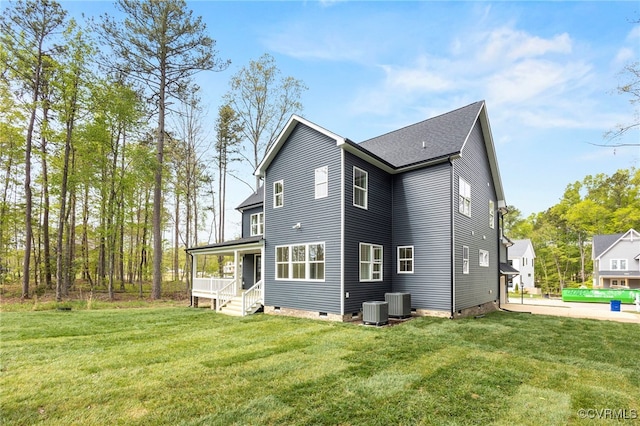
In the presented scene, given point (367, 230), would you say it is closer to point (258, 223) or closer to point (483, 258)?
point (483, 258)

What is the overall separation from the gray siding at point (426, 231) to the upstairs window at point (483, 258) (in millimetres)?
3876

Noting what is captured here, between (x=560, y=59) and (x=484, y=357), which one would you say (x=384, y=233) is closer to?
(x=484, y=357)

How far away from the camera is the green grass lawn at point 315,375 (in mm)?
3791

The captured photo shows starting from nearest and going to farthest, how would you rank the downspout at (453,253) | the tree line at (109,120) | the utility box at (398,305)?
the utility box at (398,305), the downspout at (453,253), the tree line at (109,120)

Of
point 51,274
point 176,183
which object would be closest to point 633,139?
point 176,183

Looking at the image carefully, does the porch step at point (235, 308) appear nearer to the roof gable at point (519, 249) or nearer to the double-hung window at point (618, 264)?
the double-hung window at point (618, 264)

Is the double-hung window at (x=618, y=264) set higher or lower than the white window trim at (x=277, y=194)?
lower

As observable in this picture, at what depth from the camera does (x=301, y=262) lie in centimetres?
1170

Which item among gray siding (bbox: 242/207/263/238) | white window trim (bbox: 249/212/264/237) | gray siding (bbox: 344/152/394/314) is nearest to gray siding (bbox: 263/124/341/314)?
gray siding (bbox: 344/152/394/314)

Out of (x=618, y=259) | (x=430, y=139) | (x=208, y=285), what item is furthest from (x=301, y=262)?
(x=618, y=259)

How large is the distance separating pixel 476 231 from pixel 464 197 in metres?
2.17

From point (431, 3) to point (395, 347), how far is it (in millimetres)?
11134

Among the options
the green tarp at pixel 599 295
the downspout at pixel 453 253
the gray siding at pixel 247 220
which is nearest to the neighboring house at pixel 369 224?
the downspout at pixel 453 253

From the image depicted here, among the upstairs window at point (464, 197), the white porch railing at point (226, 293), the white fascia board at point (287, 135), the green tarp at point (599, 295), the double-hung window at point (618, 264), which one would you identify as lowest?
the green tarp at point (599, 295)
